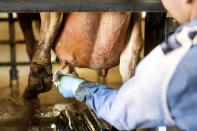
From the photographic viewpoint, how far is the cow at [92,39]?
1.95 meters

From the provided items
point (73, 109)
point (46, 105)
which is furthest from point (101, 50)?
point (46, 105)

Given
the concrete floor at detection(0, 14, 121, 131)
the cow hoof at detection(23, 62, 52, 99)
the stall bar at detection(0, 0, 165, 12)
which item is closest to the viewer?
the stall bar at detection(0, 0, 165, 12)

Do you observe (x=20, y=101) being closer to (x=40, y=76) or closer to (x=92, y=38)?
(x=40, y=76)

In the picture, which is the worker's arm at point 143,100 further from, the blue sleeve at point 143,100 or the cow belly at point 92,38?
the cow belly at point 92,38

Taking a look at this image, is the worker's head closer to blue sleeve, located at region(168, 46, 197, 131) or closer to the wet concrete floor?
blue sleeve, located at region(168, 46, 197, 131)

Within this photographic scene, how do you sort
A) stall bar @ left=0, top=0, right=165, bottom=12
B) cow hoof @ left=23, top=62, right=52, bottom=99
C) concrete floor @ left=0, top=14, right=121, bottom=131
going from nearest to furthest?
stall bar @ left=0, top=0, right=165, bottom=12, cow hoof @ left=23, top=62, right=52, bottom=99, concrete floor @ left=0, top=14, right=121, bottom=131

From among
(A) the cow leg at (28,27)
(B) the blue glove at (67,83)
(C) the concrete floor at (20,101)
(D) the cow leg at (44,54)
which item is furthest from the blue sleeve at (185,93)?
(A) the cow leg at (28,27)

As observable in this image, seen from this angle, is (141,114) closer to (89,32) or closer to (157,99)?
(157,99)

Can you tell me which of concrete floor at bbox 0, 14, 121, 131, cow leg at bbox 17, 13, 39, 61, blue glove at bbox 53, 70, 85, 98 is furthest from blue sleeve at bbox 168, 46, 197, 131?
cow leg at bbox 17, 13, 39, 61

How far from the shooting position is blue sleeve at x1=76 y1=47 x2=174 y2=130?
999mm

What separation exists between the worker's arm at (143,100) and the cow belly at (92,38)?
83 centimetres

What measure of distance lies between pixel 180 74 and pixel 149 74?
8 cm

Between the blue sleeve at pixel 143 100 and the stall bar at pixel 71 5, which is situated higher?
the stall bar at pixel 71 5

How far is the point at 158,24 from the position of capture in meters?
2.01
